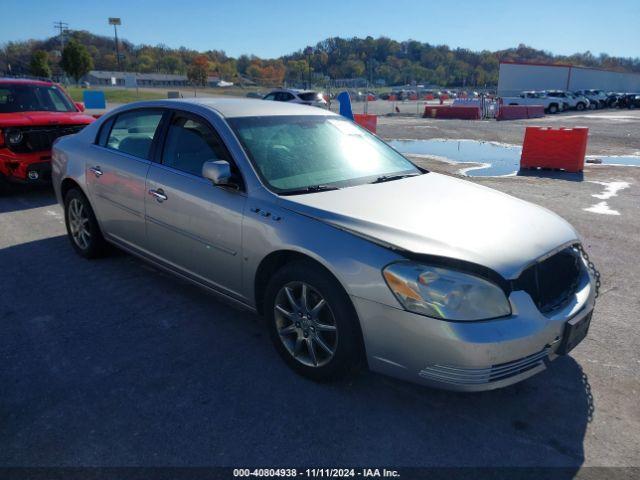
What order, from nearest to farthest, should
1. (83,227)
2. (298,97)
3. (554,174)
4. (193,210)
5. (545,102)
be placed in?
(193,210)
(83,227)
(554,174)
(298,97)
(545,102)

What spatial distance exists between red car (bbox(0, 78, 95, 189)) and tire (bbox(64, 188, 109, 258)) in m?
2.82

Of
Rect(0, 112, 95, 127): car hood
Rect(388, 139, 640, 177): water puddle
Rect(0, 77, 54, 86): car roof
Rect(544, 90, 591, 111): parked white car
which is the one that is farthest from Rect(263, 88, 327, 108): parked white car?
Rect(544, 90, 591, 111): parked white car

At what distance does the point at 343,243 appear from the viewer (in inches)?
112

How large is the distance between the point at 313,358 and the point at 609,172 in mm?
10603

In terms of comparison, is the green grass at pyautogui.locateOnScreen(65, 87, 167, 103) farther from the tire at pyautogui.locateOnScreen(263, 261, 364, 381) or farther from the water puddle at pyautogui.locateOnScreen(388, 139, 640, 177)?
the tire at pyautogui.locateOnScreen(263, 261, 364, 381)

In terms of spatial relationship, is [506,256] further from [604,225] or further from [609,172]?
[609,172]

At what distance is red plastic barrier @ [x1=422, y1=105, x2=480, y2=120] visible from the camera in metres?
31.4

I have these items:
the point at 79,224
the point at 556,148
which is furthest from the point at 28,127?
the point at 556,148

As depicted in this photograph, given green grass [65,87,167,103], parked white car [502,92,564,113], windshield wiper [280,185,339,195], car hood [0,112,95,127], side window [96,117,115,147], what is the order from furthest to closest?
green grass [65,87,167,103]
parked white car [502,92,564,113]
car hood [0,112,95,127]
side window [96,117,115,147]
windshield wiper [280,185,339,195]

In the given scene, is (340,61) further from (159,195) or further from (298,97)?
(159,195)

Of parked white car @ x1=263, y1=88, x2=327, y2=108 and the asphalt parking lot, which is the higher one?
parked white car @ x1=263, y1=88, x2=327, y2=108

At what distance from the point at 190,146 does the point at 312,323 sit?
1757 mm

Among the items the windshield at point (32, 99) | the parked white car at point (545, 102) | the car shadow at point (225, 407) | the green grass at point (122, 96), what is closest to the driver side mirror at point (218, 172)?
the car shadow at point (225, 407)

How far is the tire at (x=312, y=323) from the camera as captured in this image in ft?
9.42
